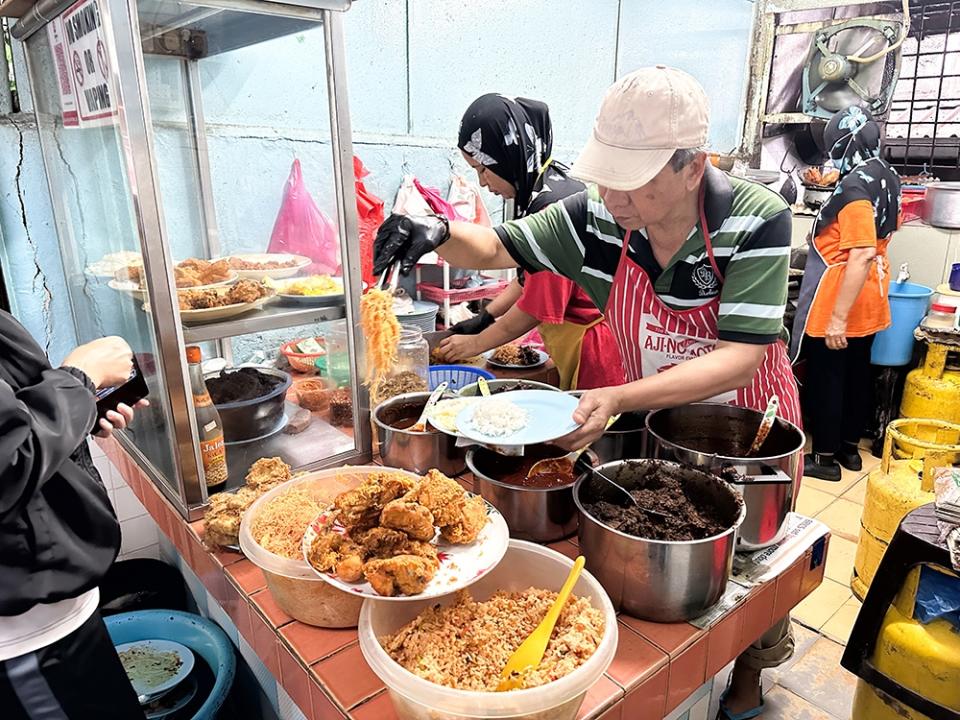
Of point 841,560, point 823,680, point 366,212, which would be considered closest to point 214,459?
point 366,212

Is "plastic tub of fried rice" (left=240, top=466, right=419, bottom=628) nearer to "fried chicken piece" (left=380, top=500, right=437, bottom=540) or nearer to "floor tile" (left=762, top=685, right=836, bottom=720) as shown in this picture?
"fried chicken piece" (left=380, top=500, right=437, bottom=540)

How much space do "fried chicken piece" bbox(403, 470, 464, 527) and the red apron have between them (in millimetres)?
968

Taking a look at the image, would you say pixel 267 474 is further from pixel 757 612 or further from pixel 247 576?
pixel 757 612

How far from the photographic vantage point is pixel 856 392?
15.1 ft

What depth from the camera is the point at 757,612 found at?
1427 mm

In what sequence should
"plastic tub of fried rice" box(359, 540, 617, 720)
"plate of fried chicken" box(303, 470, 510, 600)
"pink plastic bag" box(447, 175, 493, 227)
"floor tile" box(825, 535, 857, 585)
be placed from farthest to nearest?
"pink plastic bag" box(447, 175, 493, 227)
"floor tile" box(825, 535, 857, 585)
"plate of fried chicken" box(303, 470, 510, 600)
"plastic tub of fried rice" box(359, 540, 617, 720)

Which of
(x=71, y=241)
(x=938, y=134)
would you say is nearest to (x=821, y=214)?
(x=938, y=134)

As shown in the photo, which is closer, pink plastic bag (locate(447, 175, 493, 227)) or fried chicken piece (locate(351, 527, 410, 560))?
fried chicken piece (locate(351, 527, 410, 560))

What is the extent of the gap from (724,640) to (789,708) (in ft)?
4.85

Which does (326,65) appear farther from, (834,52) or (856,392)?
(834,52)

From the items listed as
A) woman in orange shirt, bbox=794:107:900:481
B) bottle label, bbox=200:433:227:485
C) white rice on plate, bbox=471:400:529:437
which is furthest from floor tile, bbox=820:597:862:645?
bottle label, bbox=200:433:227:485

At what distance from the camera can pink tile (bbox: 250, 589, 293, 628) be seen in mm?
1300

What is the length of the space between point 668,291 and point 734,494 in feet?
2.40

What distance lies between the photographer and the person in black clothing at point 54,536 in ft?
3.44
